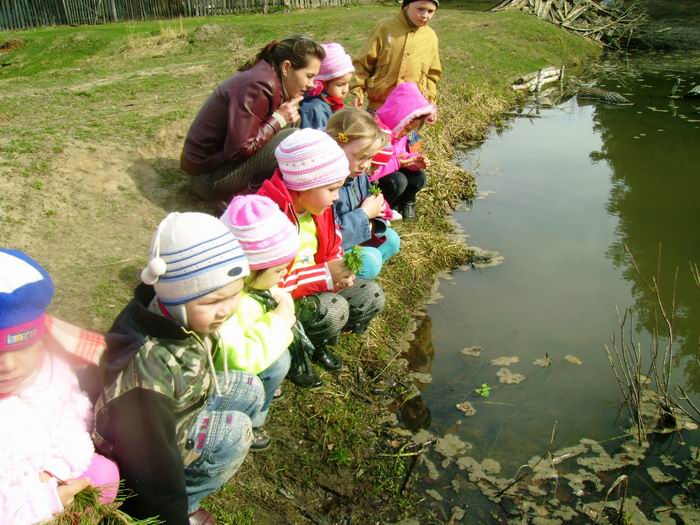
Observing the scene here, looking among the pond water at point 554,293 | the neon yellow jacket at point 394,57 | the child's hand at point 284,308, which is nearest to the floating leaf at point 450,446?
the pond water at point 554,293

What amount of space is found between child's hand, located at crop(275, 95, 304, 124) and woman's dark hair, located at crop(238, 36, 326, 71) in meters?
0.25

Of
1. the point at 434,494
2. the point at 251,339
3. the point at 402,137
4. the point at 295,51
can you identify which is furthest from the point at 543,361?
the point at 295,51

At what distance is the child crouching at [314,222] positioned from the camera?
120 inches

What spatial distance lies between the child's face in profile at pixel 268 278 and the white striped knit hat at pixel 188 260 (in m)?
0.55

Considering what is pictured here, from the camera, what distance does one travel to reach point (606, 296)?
4.68 metres

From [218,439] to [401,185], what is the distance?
3066mm

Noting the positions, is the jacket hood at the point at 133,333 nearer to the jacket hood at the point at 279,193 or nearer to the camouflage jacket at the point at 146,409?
the camouflage jacket at the point at 146,409

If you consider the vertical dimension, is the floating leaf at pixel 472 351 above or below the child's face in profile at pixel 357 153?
below

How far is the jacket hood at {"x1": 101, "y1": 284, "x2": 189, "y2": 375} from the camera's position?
74.7 inches

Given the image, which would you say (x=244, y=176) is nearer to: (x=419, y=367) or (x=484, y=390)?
(x=419, y=367)

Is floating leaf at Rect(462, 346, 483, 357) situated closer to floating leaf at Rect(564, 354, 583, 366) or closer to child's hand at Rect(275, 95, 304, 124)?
floating leaf at Rect(564, 354, 583, 366)

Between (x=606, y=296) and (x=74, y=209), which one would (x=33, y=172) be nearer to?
(x=74, y=209)

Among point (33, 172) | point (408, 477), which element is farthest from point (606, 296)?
point (33, 172)

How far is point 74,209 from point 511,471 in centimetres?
302
